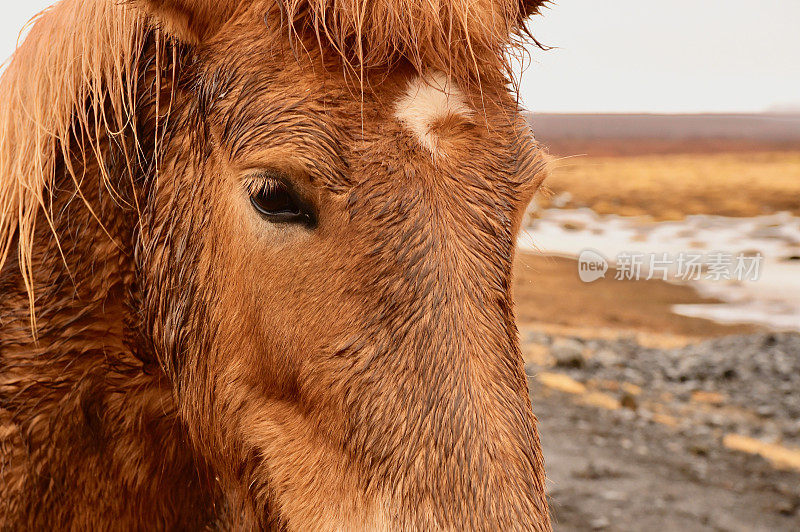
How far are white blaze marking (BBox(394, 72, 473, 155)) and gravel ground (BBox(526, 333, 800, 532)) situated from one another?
10.7 feet

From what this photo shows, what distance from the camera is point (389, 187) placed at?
122 centimetres

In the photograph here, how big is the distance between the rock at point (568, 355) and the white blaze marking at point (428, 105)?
575 centimetres

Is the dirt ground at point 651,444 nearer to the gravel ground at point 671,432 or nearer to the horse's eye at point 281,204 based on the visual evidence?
the gravel ground at point 671,432

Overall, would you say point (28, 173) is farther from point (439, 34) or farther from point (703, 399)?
point (703, 399)

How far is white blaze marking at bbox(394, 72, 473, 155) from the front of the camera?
4.16ft

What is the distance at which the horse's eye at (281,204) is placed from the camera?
128 cm

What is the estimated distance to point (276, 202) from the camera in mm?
1298

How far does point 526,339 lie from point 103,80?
21.9 feet

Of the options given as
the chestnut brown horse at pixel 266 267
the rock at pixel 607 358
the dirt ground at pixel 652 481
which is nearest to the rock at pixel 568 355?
the rock at pixel 607 358

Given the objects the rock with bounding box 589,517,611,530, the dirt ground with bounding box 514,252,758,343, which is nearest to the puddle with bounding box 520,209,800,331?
the dirt ground with bounding box 514,252,758,343

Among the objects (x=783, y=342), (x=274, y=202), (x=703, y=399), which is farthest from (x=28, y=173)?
(x=783, y=342)

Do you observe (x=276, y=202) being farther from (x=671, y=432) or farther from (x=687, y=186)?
(x=687, y=186)

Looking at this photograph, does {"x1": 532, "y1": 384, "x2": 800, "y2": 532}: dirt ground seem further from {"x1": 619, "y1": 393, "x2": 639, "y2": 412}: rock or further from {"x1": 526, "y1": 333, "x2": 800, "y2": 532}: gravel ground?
{"x1": 619, "y1": 393, "x2": 639, "y2": 412}: rock

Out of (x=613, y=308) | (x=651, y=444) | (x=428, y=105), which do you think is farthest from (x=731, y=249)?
(x=428, y=105)
